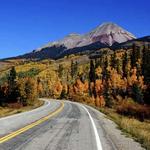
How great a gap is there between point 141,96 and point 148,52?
37621mm

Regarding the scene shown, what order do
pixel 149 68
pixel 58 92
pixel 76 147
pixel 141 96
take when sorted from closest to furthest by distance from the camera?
pixel 76 147 < pixel 141 96 < pixel 149 68 < pixel 58 92

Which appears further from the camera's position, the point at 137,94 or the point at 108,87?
the point at 108,87

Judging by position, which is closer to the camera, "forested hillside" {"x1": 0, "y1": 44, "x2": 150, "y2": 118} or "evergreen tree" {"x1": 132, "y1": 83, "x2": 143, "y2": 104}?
"forested hillside" {"x1": 0, "y1": 44, "x2": 150, "y2": 118}

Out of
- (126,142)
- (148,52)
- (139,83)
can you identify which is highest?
(148,52)

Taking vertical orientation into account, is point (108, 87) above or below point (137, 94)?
above

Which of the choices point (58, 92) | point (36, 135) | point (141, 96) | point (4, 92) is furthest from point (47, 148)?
point (58, 92)

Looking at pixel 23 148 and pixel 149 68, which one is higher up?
pixel 149 68

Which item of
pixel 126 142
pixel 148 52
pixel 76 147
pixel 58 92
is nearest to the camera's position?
pixel 76 147

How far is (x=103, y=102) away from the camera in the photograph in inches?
5315

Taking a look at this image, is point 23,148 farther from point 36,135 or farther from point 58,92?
point 58,92

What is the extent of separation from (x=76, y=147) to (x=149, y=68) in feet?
400

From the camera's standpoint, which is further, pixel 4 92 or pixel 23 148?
pixel 4 92

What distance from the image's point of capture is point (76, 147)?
1492 cm

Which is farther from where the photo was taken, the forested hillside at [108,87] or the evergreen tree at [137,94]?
the evergreen tree at [137,94]
